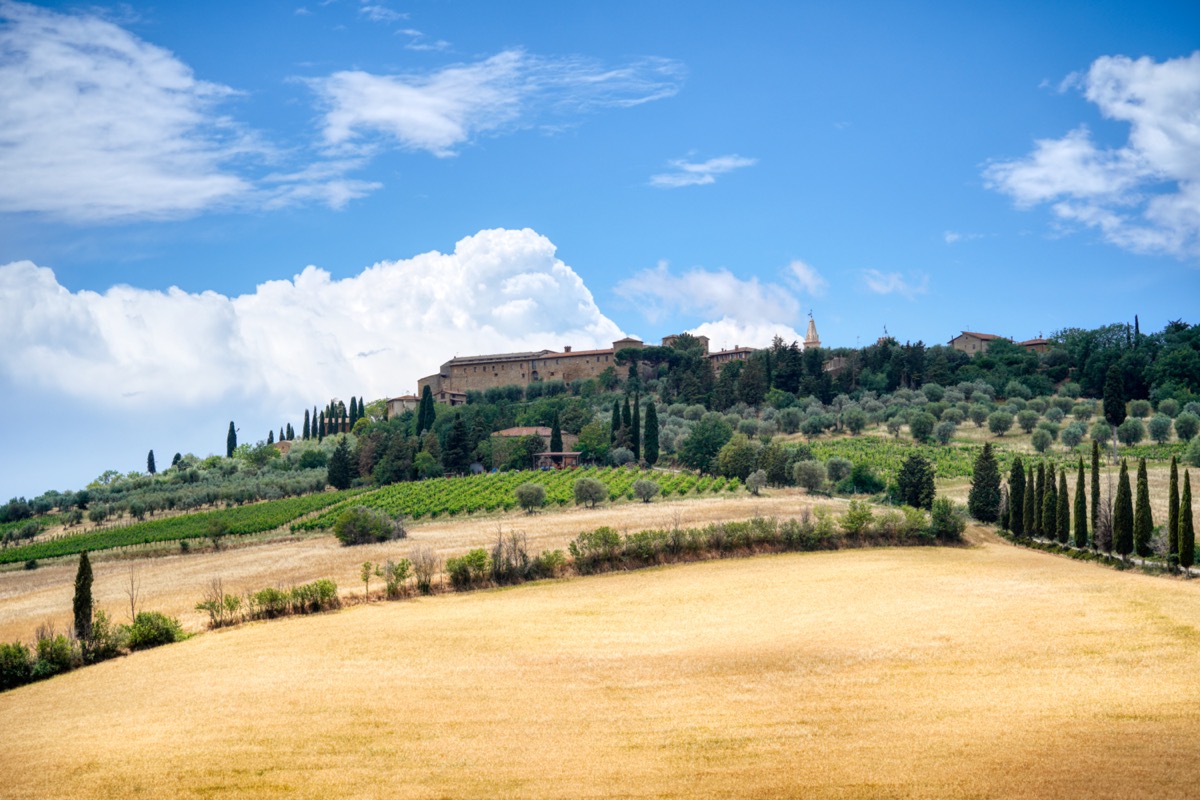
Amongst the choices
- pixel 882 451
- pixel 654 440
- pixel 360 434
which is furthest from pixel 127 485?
pixel 882 451

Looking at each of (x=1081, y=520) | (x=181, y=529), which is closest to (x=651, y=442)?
(x=181, y=529)

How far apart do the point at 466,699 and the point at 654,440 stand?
5798 cm

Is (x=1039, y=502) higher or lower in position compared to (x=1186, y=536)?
higher

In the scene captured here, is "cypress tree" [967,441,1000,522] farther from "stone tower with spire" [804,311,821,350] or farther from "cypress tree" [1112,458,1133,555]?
"stone tower with spire" [804,311,821,350]

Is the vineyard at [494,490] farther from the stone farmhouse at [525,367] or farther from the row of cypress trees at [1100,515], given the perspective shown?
the stone farmhouse at [525,367]

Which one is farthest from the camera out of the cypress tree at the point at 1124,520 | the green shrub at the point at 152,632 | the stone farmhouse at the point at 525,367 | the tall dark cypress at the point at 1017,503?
the stone farmhouse at the point at 525,367

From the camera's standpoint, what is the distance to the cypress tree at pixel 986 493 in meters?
52.9

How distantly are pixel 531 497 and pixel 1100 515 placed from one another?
32.6 m

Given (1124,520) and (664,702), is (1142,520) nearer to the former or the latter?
(1124,520)

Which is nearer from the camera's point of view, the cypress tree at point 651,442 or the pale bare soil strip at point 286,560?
the pale bare soil strip at point 286,560

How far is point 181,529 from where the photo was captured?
227 ft

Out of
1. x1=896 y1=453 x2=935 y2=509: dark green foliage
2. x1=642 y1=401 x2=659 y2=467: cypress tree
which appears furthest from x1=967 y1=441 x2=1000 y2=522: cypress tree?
x1=642 y1=401 x2=659 y2=467: cypress tree

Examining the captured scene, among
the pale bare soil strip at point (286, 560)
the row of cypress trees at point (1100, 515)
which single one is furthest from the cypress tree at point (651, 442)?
the row of cypress trees at point (1100, 515)

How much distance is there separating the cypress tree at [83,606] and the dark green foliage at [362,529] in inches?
833
